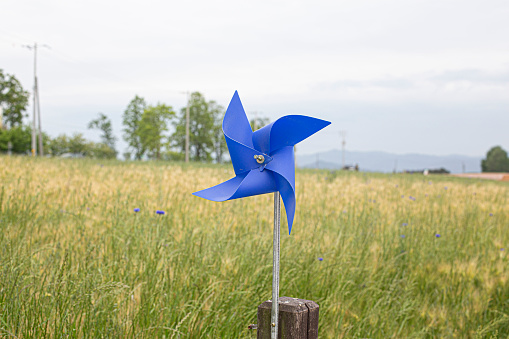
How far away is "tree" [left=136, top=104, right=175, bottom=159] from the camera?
64.2 meters

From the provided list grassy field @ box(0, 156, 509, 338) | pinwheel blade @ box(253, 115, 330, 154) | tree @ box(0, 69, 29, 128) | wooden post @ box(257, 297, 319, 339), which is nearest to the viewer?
pinwheel blade @ box(253, 115, 330, 154)

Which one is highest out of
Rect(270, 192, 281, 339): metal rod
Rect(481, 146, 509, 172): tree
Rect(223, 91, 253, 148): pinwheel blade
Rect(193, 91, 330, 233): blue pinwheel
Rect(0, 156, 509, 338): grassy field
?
Rect(481, 146, 509, 172): tree

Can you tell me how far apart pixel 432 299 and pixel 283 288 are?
1.86 metres

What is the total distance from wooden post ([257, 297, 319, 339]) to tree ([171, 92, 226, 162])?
66509 mm

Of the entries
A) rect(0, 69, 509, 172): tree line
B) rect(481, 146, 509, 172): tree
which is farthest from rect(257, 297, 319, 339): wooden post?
rect(481, 146, 509, 172): tree

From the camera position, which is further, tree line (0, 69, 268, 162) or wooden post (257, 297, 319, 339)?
tree line (0, 69, 268, 162)

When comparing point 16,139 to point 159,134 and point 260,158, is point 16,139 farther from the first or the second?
point 260,158

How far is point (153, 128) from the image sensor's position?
63969mm

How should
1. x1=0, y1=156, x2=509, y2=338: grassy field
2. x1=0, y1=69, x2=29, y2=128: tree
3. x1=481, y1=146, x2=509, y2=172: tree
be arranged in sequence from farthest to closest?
x1=481, y1=146, x2=509, y2=172: tree, x1=0, y1=69, x2=29, y2=128: tree, x1=0, y1=156, x2=509, y2=338: grassy field

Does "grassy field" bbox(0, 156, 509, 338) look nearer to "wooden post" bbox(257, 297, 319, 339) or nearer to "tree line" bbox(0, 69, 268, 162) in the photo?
"wooden post" bbox(257, 297, 319, 339)

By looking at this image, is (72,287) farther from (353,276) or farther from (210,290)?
(353,276)

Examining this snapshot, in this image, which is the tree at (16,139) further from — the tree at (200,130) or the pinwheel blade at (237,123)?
the pinwheel blade at (237,123)

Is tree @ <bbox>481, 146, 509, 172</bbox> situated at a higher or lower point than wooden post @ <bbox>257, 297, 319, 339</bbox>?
higher

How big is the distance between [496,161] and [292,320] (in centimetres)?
10237
